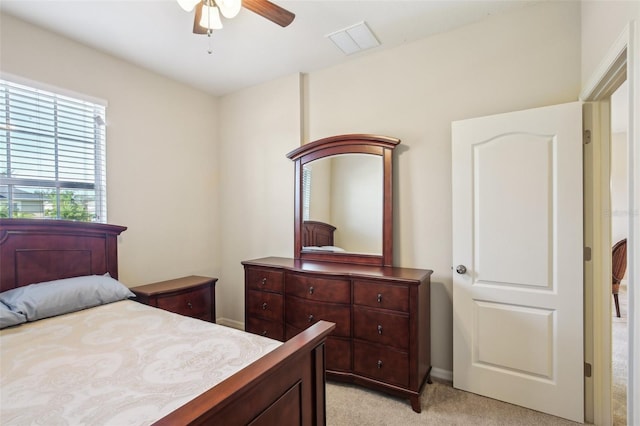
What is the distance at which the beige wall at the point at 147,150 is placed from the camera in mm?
2434

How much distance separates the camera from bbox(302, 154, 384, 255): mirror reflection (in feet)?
8.96

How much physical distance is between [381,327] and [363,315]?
15cm

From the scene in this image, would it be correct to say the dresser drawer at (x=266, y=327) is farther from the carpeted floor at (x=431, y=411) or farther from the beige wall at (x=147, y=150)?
the beige wall at (x=147, y=150)

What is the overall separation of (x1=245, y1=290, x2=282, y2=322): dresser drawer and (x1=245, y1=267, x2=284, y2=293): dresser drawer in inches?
1.9

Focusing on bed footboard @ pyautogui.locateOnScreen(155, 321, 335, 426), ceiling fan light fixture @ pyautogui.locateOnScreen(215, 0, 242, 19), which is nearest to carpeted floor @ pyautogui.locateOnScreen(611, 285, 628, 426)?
bed footboard @ pyautogui.locateOnScreen(155, 321, 335, 426)

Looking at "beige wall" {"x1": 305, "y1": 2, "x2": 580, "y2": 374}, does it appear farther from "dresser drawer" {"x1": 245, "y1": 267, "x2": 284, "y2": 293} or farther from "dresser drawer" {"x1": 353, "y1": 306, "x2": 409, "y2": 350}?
"dresser drawer" {"x1": 245, "y1": 267, "x2": 284, "y2": 293}

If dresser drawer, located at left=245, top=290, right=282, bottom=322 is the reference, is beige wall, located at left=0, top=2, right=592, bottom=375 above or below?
above

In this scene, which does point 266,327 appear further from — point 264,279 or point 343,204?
point 343,204

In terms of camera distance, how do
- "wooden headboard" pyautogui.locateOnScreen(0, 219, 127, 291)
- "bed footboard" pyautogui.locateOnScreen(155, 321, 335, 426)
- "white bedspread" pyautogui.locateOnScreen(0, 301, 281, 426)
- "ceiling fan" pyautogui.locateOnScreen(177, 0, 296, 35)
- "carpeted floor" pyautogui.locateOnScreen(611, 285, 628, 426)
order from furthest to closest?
"wooden headboard" pyautogui.locateOnScreen(0, 219, 127, 291)
"carpeted floor" pyautogui.locateOnScreen(611, 285, 628, 426)
"ceiling fan" pyautogui.locateOnScreen(177, 0, 296, 35)
"white bedspread" pyautogui.locateOnScreen(0, 301, 281, 426)
"bed footboard" pyautogui.locateOnScreen(155, 321, 335, 426)

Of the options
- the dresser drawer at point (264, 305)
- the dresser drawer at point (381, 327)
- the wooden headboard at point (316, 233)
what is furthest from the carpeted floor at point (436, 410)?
the wooden headboard at point (316, 233)

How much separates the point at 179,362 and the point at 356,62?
2740mm

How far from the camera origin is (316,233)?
9.96 ft

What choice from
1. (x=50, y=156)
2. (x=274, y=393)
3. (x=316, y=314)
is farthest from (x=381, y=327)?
(x=50, y=156)

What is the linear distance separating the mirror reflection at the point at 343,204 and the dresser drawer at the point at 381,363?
79 cm
